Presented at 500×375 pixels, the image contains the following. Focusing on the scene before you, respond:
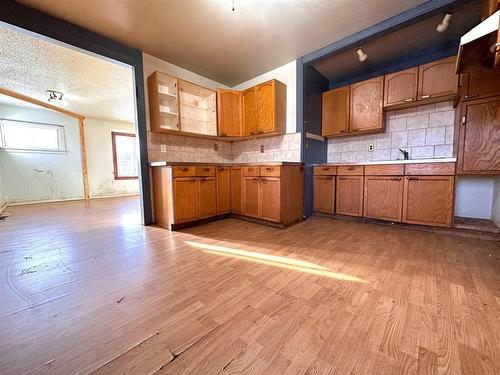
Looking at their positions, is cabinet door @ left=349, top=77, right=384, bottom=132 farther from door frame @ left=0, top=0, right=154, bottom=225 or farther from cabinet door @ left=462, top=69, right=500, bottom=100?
door frame @ left=0, top=0, right=154, bottom=225

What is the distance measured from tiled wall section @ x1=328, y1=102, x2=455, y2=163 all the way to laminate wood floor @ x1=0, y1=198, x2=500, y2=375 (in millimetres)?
1383

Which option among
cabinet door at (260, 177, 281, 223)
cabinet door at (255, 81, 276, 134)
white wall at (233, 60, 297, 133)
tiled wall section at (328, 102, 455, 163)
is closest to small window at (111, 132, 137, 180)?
cabinet door at (255, 81, 276, 134)

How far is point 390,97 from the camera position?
293 centimetres

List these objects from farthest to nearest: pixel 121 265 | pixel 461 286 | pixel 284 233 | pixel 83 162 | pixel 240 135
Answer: pixel 83 162 → pixel 240 135 → pixel 284 233 → pixel 121 265 → pixel 461 286

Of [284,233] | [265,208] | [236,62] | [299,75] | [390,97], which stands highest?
[236,62]

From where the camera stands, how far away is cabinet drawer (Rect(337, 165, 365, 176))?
9.65ft

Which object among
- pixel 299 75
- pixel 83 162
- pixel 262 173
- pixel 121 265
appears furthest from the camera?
pixel 83 162

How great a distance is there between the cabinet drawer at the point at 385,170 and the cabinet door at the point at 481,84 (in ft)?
3.15

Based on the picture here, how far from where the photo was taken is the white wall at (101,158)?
5914 mm

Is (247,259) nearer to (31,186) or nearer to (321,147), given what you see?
(321,147)

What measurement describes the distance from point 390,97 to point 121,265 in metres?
3.82

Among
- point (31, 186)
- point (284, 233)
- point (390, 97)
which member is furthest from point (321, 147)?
point (31, 186)

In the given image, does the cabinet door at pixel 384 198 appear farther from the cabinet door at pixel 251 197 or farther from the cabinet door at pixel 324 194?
the cabinet door at pixel 251 197

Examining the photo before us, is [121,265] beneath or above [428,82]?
beneath
